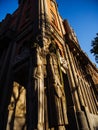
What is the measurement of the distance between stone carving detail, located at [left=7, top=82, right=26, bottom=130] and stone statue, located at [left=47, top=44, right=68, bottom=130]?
335cm

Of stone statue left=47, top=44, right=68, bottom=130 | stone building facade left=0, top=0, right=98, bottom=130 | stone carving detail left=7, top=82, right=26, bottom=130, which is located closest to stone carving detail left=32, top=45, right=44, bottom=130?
stone building facade left=0, top=0, right=98, bottom=130

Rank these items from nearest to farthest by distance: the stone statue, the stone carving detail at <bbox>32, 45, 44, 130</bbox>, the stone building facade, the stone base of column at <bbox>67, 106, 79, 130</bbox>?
the stone carving detail at <bbox>32, 45, 44, 130</bbox>
the stone statue
the stone building facade
the stone base of column at <bbox>67, 106, 79, 130</bbox>

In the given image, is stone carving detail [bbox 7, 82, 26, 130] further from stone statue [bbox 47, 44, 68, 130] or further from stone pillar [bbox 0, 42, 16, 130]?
stone statue [bbox 47, 44, 68, 130]

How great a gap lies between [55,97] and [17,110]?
13.3 feet

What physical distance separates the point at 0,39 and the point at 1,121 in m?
8.89

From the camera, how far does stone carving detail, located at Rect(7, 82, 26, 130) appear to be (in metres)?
7.98

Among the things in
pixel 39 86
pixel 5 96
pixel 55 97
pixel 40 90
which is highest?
pixel 5 96

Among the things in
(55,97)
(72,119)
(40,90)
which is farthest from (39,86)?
(72,119)

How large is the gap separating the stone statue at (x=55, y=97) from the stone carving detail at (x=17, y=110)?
3349mm

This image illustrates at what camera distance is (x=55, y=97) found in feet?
Answer: 20.2

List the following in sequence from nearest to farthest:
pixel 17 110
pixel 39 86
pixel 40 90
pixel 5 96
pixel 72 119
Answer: pixel 40 90 < pixel 39 86 < pixel 72 119 < pixel 5 96 < pixel 17 110

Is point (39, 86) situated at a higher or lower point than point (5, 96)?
lower

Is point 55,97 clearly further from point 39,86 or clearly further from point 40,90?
point 39,86

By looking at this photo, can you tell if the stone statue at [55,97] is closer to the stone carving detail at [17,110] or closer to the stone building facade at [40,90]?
the stone building facade at [40,90]
